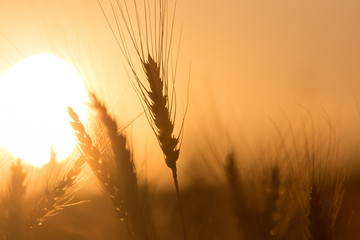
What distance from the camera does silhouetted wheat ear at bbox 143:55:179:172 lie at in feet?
5.72

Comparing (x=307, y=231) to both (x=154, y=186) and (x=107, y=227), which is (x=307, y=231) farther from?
(x=107, y=227)

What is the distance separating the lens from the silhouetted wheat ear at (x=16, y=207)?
1.69 metres

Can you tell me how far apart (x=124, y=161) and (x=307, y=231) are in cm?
73

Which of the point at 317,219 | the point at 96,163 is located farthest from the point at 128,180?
the point at 317,219

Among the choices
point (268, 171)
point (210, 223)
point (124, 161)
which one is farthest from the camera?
point (210, 223)

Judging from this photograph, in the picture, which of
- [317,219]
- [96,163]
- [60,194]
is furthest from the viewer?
[60,194]

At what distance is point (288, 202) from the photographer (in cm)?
191

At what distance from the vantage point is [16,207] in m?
1.75

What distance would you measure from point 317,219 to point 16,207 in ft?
3.53

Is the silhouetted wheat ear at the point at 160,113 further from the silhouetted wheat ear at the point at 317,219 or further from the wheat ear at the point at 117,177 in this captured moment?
the silhouetted wheat ear at the point at 317,219

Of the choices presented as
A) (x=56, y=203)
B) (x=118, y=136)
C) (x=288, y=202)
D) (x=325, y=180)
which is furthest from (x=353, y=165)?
(x=56, y=203)

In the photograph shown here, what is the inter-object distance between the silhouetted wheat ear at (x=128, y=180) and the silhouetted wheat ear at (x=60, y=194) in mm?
160

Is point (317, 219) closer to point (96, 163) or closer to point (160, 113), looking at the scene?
point (160, 113)

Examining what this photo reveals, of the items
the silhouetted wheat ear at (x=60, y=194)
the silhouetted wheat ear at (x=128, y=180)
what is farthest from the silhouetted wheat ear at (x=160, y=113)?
the silhouetted wheat ear at (x=60, y=194)
